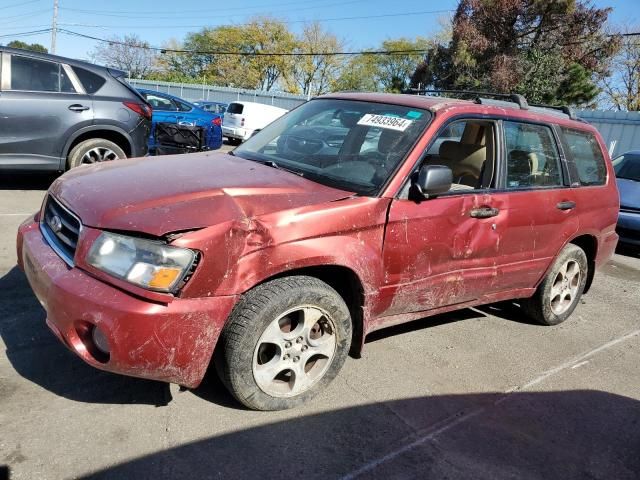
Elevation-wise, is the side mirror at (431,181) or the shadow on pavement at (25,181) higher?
the side mirror at (431,181)

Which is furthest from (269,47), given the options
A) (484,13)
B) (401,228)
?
(401,228)

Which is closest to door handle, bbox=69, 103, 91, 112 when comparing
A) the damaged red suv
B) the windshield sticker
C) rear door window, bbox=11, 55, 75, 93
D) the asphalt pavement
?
rear door window, bbox=11, 55, 75, 93

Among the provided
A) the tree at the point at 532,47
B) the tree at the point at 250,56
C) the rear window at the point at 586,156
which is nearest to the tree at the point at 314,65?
the tree at the point at 250,56

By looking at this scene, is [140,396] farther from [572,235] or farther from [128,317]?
[572,235]

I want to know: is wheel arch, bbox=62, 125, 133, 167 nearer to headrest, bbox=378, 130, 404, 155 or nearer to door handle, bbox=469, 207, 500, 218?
headrest, bbox=378, 130, 404, 155

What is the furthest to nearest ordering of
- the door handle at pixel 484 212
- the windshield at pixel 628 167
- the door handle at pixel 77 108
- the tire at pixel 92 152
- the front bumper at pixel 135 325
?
the windshield at pixel 628 167
the tire at pixel 92 152
the door handle at pixel 77 108
the door handle at pixel 484 212
the front bumper at pixel 135 325

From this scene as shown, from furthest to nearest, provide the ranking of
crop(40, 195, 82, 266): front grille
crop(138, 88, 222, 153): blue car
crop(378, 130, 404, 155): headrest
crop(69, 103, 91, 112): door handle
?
crop(138, 88, 222, 153): blue car < crop(69, 103, 91, 112): door handle < crop(378, 130, 404, 155): headrest < crop(40, 195, 82, 266): front grille

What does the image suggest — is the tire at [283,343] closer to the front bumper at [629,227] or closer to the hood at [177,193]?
the hood at [177,193]

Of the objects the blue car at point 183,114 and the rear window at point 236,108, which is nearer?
the blue car at point 183,114

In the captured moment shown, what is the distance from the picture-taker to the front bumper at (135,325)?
2365mm

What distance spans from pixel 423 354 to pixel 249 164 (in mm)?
1782

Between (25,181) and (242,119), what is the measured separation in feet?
38.4

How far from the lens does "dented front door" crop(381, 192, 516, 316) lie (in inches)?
125

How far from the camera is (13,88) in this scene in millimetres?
6570
